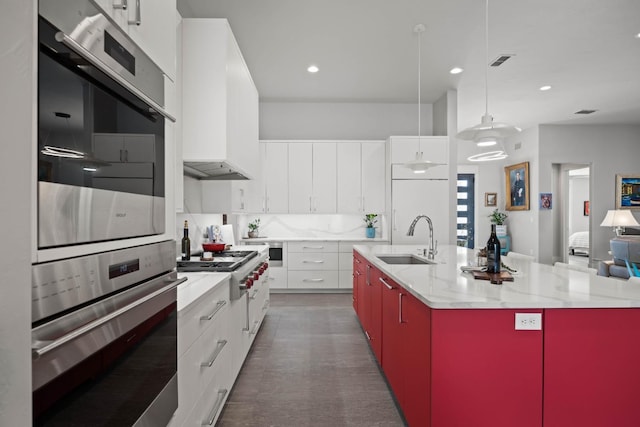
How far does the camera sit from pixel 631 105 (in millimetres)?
5996

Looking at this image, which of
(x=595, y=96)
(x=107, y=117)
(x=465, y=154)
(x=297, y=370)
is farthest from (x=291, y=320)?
(x=465, y=154)

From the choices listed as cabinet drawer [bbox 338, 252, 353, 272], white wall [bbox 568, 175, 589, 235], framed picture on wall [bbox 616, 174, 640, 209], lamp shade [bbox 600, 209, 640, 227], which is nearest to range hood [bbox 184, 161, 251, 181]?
cabinet drawer [bbox 338, 252, 353, 272]

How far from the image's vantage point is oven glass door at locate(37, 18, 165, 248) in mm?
697

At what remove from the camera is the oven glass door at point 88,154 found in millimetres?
697

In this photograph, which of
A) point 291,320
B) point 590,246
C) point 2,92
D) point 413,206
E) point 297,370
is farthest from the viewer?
point 590,246

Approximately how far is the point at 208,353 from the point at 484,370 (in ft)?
4.23

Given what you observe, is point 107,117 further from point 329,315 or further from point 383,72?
point 383,72

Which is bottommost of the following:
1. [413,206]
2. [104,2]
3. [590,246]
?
[590,246]

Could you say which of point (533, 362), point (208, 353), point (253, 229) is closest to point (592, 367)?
point (533, 362)

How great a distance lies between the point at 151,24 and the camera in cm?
115

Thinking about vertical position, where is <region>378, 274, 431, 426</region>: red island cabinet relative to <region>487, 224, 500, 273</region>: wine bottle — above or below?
below

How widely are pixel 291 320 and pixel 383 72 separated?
3306 mm

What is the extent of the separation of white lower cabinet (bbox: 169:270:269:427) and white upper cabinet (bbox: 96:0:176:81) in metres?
0.95

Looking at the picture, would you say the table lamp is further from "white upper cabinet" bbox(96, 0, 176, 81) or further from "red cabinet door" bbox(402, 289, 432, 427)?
"white upper cabinet" bbox(96, 0, 176, 81)
